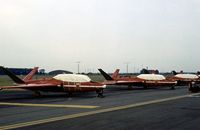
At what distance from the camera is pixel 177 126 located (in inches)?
630

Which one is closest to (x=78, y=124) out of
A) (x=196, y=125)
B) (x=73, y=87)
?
(x=196, y=125)

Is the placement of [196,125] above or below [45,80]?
below

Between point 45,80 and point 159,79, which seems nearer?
point 45,80

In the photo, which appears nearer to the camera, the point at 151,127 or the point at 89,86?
the point at 151,127

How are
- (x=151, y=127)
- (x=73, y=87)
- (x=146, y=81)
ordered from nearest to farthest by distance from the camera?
(x=151, y=127)
(x=73, y=87)
(x=146, y=81)

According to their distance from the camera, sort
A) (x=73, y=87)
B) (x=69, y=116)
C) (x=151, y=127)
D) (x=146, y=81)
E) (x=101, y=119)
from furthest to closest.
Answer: (x=146, y=81) → (x=73, y=87) → (x=69, y=116) → (x=101, y=119) → (x=151, y=127)

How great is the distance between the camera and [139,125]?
16.3m

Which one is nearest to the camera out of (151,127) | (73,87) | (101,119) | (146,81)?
(151,127)

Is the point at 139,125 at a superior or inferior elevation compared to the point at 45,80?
inferior

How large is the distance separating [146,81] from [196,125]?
137 feet

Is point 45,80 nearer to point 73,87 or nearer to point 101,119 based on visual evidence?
point 73,87

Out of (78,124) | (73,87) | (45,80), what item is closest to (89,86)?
(73,87)

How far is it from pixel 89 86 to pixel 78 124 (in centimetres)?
2165

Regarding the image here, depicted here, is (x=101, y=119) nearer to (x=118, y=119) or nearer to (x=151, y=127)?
(x=118, y=119)
